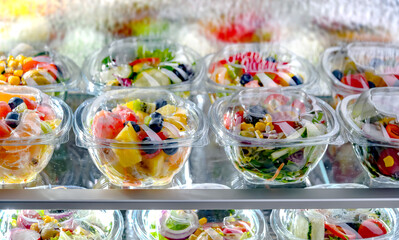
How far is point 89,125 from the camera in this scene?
1.32 meters

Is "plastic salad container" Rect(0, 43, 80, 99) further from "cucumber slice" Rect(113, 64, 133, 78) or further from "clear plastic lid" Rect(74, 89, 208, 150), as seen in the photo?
"clear plastic lid" Rect(74, 89, 208, 150)

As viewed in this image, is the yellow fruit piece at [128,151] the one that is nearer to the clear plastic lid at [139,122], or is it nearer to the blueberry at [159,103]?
the clear plastic lid at [139,122]

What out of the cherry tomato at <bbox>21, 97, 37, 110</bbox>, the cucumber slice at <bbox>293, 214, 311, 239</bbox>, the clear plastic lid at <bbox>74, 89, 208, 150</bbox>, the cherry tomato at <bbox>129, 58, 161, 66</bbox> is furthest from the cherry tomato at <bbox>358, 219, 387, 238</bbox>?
the cherry tomato at <bbox>21, 97, 37, 110</bbox>

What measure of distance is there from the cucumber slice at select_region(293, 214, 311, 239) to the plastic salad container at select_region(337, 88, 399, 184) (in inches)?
9.7

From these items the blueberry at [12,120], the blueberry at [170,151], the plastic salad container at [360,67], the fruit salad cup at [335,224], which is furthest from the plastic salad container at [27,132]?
the plastic salad container at [360,67]

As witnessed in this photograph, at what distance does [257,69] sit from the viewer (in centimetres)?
176

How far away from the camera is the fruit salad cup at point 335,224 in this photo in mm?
1436

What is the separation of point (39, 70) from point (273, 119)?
2.65ft

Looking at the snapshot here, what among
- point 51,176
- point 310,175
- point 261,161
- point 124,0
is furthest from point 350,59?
point 51,176

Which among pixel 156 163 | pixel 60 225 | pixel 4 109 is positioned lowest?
pixel 60 225

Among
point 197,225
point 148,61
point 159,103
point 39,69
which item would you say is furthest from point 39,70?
point 197,225

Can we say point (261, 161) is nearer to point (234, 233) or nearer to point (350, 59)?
point (234, 233)

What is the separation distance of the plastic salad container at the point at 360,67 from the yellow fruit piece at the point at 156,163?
0.73 meters

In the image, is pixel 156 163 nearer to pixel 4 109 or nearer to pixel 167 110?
pixel 167 110
